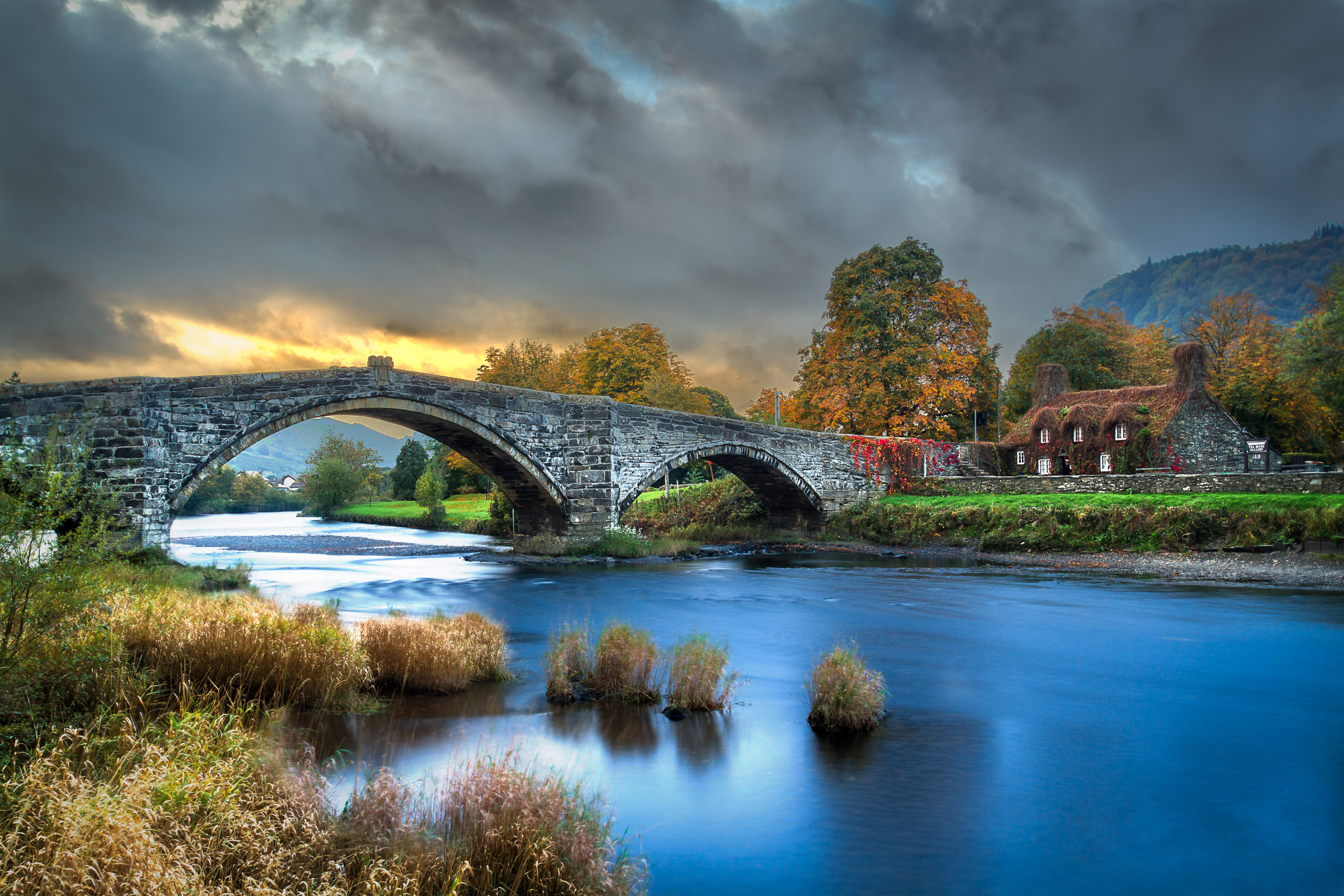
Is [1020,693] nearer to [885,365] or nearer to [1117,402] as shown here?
[885,365]

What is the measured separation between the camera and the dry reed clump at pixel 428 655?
28.1ft

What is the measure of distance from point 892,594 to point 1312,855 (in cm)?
1264

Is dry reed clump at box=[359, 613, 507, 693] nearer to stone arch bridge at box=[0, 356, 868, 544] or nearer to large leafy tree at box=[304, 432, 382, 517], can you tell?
stone arch bridge at box=[0, 356, 868, 544]

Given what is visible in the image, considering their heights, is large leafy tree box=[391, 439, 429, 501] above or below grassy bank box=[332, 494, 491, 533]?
above

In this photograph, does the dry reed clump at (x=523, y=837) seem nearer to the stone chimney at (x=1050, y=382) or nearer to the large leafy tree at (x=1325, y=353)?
the large leafy tree at (x=1325, y=353)

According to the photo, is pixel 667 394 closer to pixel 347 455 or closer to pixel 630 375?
pixel 630 375

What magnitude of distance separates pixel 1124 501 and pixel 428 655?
881 inches

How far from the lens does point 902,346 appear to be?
35312 mm

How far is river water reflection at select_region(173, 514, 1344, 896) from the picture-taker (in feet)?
18.3

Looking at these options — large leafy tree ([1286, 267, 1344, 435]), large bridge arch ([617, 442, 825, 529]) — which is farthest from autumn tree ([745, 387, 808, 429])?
large leafy tree ([1286, 267, 1344, 435])

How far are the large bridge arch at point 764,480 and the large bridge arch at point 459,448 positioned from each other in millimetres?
2436

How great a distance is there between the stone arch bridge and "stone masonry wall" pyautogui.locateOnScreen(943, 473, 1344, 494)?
16.1 ft

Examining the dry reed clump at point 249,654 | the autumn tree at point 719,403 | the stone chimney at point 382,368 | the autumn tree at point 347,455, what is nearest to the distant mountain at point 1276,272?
the autumn tree at point 719,403

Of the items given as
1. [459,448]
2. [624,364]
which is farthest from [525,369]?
[459,448]
